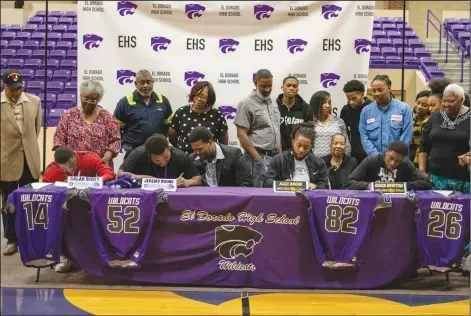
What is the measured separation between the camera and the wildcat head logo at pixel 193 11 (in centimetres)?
632

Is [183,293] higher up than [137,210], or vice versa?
[137,210]

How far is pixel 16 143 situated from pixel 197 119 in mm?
1627

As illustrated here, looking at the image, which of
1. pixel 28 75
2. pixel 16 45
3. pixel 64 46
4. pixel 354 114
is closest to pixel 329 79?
pixel 354 114

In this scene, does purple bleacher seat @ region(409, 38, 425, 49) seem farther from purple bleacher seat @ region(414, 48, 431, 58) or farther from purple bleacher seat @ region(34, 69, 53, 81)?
purple bleacher seat @ region(34, 69, 53, 81)

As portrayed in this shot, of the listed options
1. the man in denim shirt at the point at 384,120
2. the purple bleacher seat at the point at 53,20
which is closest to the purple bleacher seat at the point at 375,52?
the purple bleacher seat at the point at 53,20

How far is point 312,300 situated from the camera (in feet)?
14.1

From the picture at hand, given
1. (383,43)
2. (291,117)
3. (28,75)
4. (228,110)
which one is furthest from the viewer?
(383,43)

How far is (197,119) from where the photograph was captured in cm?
533

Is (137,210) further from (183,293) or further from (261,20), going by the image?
(261,20)

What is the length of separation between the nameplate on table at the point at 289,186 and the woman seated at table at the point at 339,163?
1.85ft

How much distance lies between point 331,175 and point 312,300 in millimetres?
1191

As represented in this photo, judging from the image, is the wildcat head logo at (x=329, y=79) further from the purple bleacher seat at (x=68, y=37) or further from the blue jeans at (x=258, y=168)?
the purple bleacher seat at (x=68, y=37)

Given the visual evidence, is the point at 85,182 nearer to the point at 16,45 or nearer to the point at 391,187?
the point at 391,187

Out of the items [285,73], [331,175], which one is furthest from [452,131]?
[285,73]
